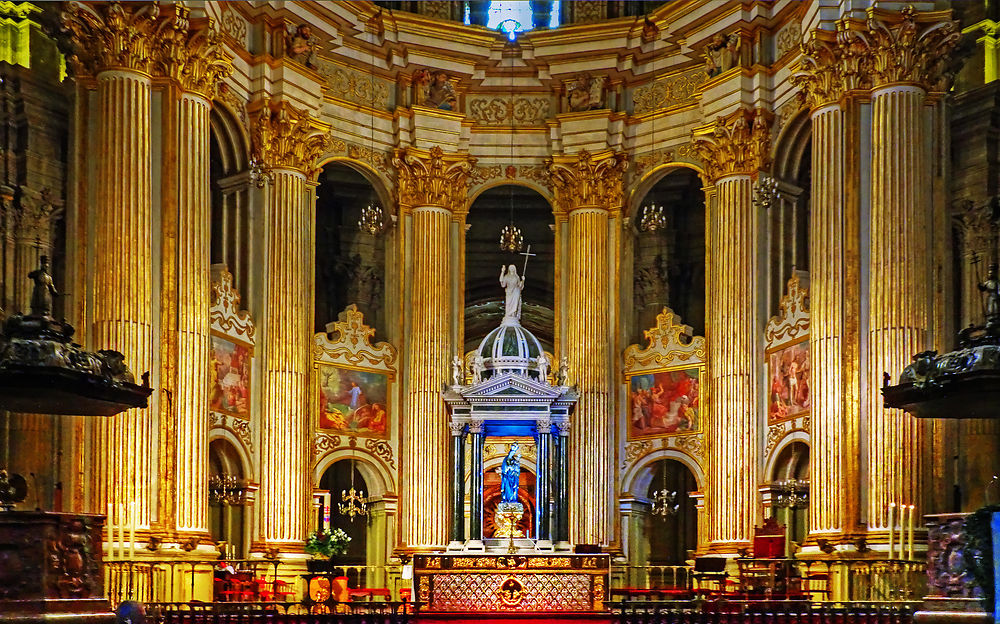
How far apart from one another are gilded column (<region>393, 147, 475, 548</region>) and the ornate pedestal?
1580 centimetres

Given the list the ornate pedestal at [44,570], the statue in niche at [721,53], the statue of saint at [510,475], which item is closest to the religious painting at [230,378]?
the statue of saint at [510,475]

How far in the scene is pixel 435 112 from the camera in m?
32.5

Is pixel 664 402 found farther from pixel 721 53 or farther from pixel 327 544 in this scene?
pixel 327 544

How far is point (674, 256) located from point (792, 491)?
9132 mm

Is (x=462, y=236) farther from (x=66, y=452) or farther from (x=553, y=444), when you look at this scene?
(x=66, y=452)

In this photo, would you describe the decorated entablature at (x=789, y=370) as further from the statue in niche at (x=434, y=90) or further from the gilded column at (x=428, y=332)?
the statue in niche at (x=434, y=90)

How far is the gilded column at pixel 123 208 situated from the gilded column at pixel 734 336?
11641mm

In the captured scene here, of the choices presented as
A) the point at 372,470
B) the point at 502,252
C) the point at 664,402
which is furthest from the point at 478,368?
the point at 502,252

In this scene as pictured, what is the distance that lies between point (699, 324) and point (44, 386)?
76.0ft

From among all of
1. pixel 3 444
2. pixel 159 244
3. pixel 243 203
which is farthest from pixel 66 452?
pixel 243 203

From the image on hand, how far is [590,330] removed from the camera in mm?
31859

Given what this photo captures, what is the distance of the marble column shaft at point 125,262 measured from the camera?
2344cm

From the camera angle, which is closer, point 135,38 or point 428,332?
point 135,38

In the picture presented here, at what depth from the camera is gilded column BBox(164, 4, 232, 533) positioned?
24734mm
